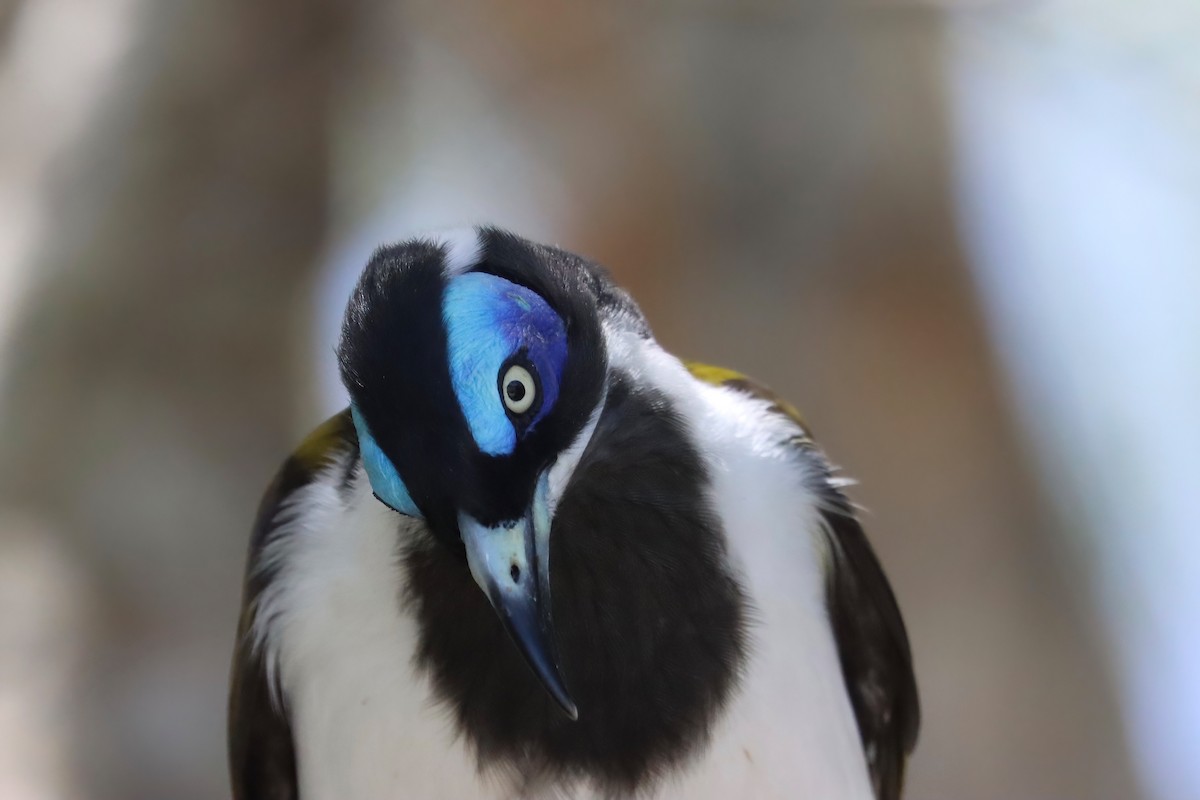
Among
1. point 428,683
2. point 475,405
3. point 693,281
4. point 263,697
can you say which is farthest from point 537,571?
point 693,281

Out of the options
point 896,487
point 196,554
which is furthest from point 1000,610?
point 196,554

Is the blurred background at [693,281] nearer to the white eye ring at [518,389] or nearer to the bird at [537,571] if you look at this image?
the bird at [537,571]

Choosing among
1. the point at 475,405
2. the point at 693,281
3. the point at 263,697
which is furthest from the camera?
the point at 693,281

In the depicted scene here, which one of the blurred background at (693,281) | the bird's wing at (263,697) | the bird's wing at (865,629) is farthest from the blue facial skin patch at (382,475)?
the blurred background at (693,281)

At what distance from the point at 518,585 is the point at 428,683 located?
23 cm

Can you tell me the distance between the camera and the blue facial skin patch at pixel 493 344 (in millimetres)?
718

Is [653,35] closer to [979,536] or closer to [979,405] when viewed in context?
[979,405]

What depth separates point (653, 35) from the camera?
2271 millimetres

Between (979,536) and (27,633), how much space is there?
70.0 inches

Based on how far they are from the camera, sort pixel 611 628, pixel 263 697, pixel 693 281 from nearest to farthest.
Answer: pixel 611 628, pixel 263 697, pixel 693 281

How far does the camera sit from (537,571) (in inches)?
29.5

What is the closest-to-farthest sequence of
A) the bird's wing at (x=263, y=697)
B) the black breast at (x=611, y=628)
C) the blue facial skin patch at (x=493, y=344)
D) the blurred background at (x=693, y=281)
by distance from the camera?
→ the blue facial skin patch at (x=493, y=344) < the black breast at (x=611, y=628) < the bird's wing at (x=263, y=697) < the blurred background at (x=693, y=281)

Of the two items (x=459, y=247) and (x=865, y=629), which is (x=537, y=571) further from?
(x=865, y=629)

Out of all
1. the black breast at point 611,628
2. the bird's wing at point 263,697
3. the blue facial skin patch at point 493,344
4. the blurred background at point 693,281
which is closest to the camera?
the blue facial skin patch at point 493,344
